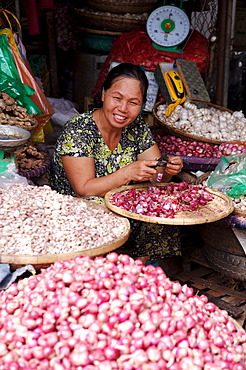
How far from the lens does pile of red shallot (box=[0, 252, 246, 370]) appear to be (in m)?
1.16

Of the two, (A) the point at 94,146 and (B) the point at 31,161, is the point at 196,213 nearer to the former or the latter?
(A) the point at 94,146

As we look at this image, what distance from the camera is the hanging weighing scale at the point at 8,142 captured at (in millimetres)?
2395

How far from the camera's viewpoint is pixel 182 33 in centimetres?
461

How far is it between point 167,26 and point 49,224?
11.2 feet

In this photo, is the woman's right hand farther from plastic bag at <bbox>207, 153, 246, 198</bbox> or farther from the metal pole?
the metal pole

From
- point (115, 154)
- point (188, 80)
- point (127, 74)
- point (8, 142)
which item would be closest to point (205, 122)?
point (188, 80)

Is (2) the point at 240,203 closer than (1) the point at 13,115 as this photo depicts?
Yes

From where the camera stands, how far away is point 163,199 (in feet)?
7.87

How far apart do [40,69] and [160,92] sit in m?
1.66

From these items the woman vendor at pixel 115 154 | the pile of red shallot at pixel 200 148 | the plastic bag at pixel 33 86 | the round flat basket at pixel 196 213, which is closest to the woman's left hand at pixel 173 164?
the woman vendor at pixel 115 154

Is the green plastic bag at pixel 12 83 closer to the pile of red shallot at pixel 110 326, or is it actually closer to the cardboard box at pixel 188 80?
the cardboard box at pixel 188 80

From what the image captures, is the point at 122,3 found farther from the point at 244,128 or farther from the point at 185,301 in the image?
the point at 185,301

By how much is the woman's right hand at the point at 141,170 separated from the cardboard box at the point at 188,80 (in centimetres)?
191

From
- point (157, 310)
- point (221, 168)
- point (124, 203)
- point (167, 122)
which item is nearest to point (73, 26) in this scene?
point (167, 122)
